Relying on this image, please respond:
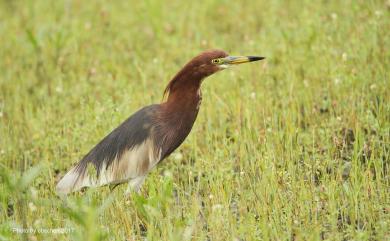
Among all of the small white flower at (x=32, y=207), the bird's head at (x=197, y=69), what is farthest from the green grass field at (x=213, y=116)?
the bird's head at (x=197, y=69)

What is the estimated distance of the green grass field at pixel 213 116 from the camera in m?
4.92

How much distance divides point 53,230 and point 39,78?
406cm

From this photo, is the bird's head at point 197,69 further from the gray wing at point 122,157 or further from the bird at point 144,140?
the gray wing at point 122,157

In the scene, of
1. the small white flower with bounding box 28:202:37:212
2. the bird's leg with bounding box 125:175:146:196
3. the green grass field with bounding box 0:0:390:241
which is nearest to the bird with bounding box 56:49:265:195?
Answer: the bird's leg with bounding box 125:175:146:196

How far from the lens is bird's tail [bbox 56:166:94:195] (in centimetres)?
546

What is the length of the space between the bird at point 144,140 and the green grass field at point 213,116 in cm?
18

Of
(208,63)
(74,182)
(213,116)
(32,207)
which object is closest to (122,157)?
(74,182)

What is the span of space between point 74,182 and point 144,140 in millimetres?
642

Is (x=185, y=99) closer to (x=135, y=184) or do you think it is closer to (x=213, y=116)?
(x=135, y=184)

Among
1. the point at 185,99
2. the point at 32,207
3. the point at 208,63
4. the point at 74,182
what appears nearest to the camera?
the point at 32,207

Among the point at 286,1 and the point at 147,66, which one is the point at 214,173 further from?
the point at 286,1

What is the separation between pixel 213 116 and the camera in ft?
23.1

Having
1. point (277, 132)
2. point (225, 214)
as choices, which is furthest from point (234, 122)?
point (225, 214)

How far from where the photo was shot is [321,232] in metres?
4.86
